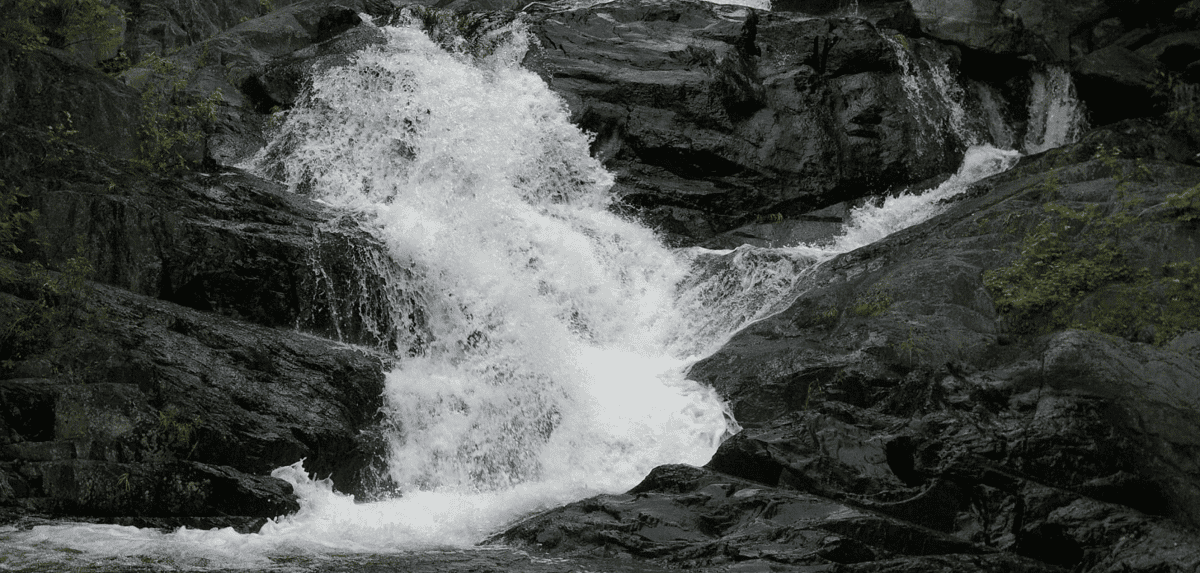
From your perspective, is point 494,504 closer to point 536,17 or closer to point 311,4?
point 536,17

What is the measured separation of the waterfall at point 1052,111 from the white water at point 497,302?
132 cm

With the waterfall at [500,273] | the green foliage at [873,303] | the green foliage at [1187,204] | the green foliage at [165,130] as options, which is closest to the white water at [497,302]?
the waterfall at [500,273]

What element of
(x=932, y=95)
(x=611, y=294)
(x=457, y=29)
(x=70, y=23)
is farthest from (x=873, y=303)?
(x=70, y=23)

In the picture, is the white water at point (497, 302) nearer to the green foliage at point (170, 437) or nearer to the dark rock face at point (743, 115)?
the dark rock face at point (743, 115)

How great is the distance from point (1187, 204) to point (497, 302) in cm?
783

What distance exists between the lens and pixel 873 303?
32.3 ft

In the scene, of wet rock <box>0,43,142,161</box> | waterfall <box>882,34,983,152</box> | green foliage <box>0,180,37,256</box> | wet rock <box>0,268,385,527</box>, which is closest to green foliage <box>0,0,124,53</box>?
wet rock <box>0,43,142,161</box>

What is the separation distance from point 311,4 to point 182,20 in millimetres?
2424

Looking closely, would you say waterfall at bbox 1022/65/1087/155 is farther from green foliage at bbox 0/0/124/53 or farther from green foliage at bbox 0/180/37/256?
green foliage at bbox 0/180/37/256

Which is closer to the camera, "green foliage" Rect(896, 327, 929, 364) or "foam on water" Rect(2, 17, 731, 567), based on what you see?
"foam on water" Rect(2, 17, 731, 567)

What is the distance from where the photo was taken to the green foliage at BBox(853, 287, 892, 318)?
31.9 ft

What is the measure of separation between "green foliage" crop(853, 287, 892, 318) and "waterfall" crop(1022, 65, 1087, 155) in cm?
725

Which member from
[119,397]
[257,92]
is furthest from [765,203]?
[119,397]

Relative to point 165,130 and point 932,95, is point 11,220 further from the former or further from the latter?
point 932,95
